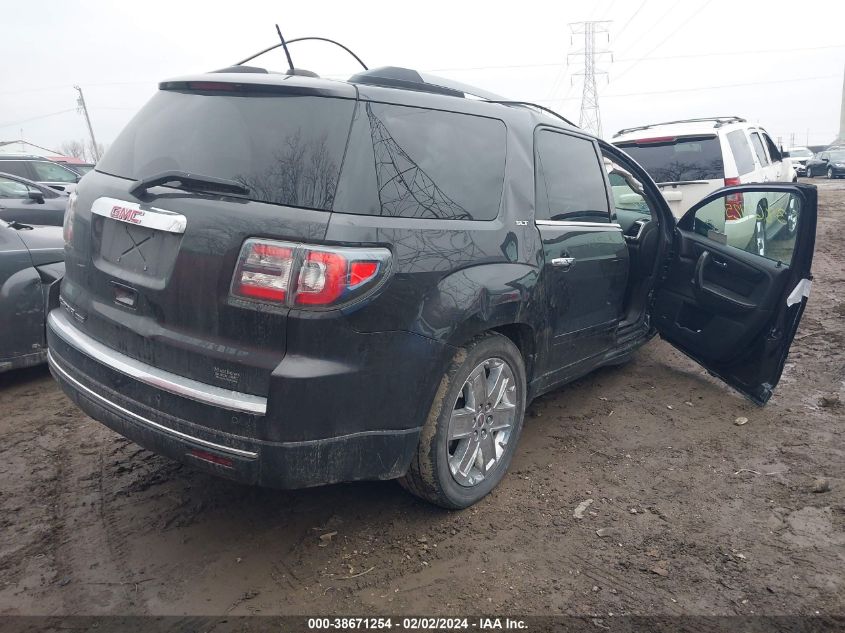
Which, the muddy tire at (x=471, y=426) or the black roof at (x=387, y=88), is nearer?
the black roof at (x=387, y=88)

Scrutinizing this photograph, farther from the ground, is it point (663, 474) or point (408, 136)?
point (408, 136)

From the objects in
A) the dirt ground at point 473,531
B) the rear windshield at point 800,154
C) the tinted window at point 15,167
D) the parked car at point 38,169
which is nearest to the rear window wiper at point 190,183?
the dirt ground at point 473,531

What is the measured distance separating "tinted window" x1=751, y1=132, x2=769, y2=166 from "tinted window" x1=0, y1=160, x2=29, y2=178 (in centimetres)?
1251

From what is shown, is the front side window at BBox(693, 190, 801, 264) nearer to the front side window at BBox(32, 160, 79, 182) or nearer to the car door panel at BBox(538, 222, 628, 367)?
the car door panel at BBox(538, 222, 628, 367)

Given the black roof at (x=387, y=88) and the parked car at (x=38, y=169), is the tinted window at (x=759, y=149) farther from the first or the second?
the parked car at (x=38, y=169)

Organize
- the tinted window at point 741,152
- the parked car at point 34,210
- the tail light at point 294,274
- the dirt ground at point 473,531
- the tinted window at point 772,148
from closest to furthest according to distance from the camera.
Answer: the tail light at point 294,274 < the dirt ground at point 473,531 < the parked car at point 34,210 < the tinted window at point 741,152 < the tinted window at point 772,148

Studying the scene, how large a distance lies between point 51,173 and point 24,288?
1027cm

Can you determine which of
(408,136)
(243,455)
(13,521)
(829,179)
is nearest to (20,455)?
(13,521)

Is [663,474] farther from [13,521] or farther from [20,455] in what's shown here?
[20,455]

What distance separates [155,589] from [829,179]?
32.1 metres

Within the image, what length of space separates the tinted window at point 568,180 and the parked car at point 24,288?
10.2ft

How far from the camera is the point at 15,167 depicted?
40.0 feet

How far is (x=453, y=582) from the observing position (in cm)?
245

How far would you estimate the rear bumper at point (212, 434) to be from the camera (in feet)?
7.13
